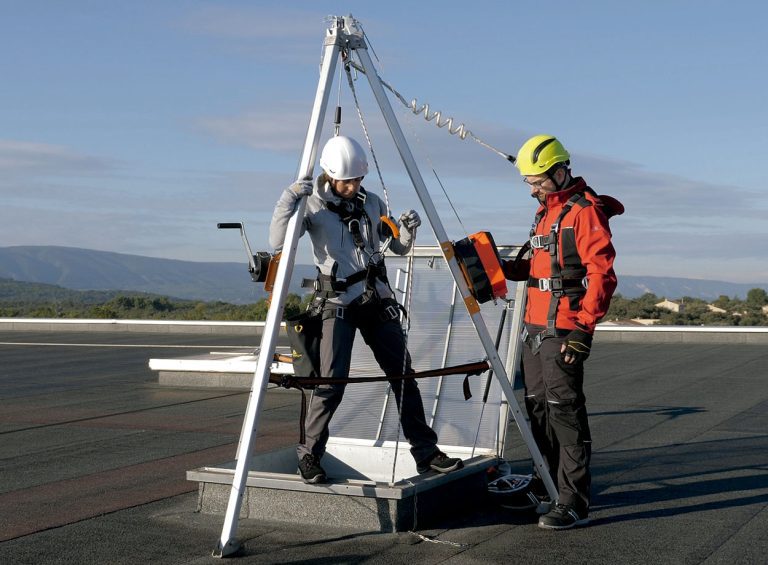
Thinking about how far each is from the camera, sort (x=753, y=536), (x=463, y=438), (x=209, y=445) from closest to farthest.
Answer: (x=753, y=536) < (x=463, y=438) < (x=209, y=445)

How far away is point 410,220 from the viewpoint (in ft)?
22.2

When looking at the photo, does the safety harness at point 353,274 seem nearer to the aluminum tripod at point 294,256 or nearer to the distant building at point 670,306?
the aluminum tripod at point 294,256

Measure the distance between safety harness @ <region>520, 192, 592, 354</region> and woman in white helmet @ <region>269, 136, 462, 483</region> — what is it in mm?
831

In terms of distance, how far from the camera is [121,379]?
1611cm

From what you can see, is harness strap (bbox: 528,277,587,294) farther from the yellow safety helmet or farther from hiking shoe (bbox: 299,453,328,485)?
hiking shoe (bbox: 299,453,328,485)

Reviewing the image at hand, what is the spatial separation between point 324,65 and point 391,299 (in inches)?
58.4

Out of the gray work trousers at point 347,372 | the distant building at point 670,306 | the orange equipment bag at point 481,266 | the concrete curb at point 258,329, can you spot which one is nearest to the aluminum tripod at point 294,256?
the orange equipment bag at point 481,266

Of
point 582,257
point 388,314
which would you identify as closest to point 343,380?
point 388,314

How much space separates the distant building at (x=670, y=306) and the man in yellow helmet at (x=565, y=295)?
120 feet

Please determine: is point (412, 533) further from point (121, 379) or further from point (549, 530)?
point (121, 379)

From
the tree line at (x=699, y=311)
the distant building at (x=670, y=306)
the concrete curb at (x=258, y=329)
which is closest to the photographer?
the concrete curb at (x=258, y=329)

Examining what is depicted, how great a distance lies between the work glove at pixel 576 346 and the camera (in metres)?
6.44

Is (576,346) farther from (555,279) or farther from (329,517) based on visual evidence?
(329,517)

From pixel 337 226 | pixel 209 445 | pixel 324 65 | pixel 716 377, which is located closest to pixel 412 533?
pixel 337 226
